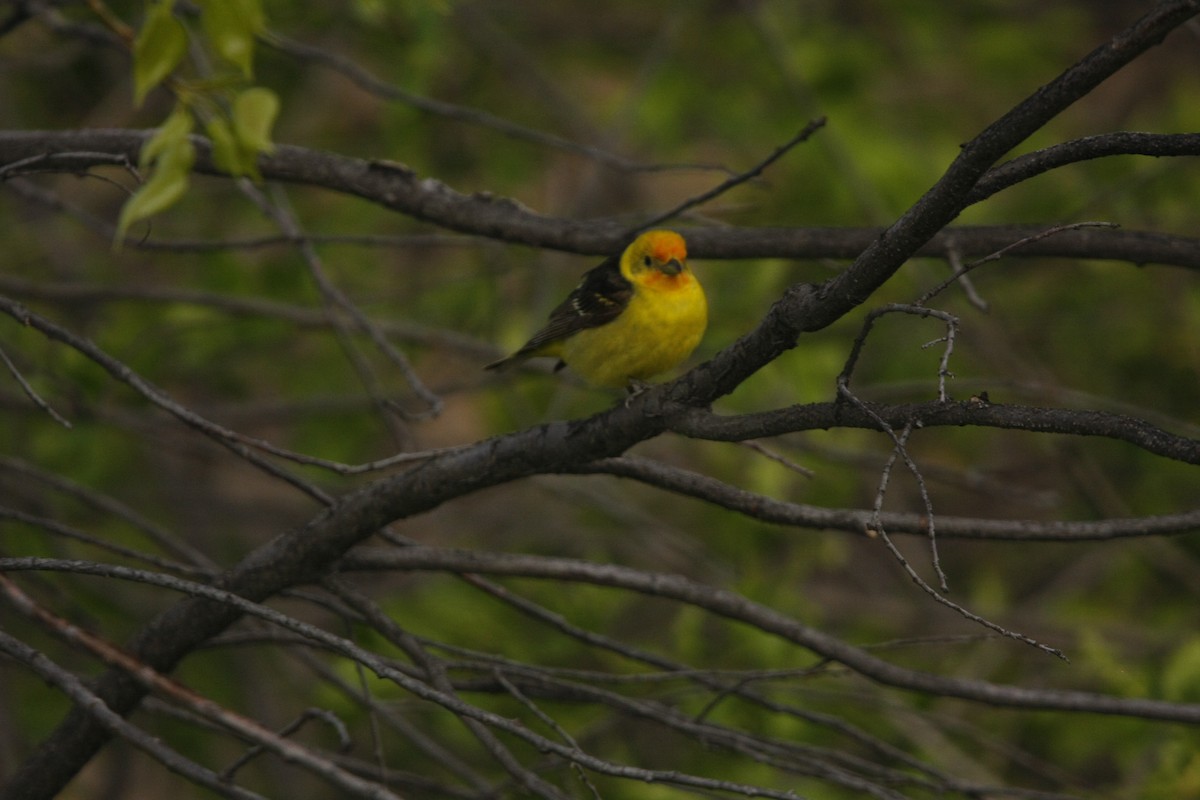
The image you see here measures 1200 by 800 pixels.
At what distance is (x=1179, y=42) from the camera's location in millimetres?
9633

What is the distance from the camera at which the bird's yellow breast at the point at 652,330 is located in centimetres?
522

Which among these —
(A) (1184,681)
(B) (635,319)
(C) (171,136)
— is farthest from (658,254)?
(C) (171,136)

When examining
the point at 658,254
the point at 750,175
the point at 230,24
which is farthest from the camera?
the point at 658,254

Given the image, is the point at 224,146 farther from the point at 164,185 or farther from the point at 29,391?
the point at 29,391

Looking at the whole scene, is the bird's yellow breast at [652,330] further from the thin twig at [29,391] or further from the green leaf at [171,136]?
the green leaf at [171,136]

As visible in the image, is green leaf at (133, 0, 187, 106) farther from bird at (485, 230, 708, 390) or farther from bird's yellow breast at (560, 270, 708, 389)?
bird's yellow breast at (560, 270, 708, 389)

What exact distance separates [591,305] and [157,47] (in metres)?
3.52

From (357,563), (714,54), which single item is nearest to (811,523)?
(357,563)

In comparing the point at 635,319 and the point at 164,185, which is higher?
the point at 635,319

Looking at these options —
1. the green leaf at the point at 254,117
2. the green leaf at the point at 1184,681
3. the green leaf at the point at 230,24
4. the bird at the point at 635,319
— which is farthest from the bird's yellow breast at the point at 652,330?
the green leaf at the point at 230,24

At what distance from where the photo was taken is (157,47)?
2.11 metres

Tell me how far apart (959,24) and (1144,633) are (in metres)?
3.78

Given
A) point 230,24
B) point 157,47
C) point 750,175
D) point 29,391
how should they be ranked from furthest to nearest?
point 750,175
point 29,391
point 230,24
point 157,47

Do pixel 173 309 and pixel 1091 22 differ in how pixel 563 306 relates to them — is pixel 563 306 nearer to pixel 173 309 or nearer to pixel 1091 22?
pixel 173 309
